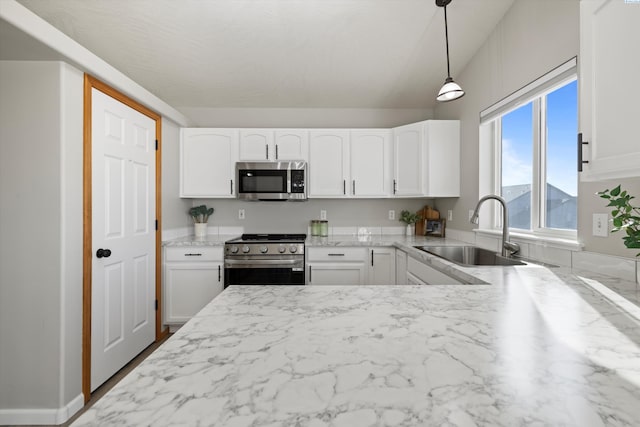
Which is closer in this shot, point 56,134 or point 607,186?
point 607,186

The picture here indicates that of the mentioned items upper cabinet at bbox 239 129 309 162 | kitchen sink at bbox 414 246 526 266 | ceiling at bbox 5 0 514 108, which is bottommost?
kitchen sink at bbox 414 246 526 266

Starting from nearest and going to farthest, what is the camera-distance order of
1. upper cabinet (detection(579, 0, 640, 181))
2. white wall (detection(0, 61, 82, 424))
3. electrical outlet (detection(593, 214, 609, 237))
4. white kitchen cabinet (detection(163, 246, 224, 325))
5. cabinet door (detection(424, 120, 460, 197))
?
upper cabinet (detection(579, 0, 640, 181)) < electrical outlet (detection(593, 214, 609, 237)) < white wall (detection(0, 61, 82, 424)) < white kitchen cabinet (detection(163, 246, 224, 325)) < cabinet door (detection(424, 120, 460, 197))

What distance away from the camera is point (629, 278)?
4.14ft

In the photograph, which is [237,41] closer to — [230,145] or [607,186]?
[230,145]

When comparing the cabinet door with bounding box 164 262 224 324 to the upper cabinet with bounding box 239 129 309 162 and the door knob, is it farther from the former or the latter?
the upper cabinet with bounding box 239 129 309 162

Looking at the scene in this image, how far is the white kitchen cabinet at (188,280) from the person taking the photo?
277cm

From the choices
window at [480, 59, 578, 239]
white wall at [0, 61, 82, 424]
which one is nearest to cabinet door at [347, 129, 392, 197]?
window at [480, 59, 578, 239]

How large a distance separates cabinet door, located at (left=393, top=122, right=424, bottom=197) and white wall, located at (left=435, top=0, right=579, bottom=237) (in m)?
0.38

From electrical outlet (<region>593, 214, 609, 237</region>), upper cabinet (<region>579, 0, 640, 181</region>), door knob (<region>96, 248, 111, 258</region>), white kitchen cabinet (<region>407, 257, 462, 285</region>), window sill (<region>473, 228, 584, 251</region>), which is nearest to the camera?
upper cabinet (<region>579, 0, 640, 181</region>)

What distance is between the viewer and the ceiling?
1993 mm

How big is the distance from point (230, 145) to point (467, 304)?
9.23ft

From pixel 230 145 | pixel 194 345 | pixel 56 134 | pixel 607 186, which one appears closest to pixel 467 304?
pixel 194 345

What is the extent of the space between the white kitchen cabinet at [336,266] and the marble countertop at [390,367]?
1.94 m

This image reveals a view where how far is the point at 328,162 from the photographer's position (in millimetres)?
3193
